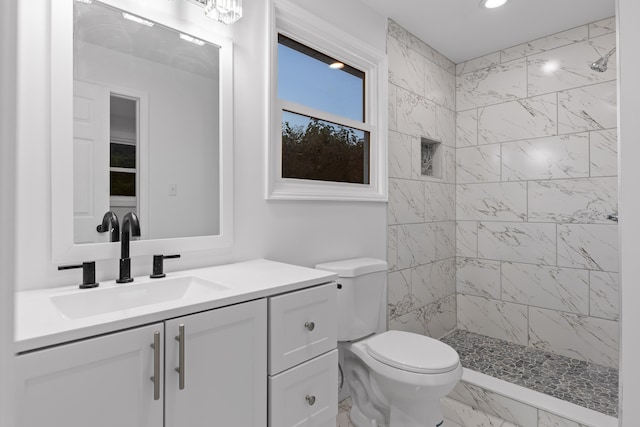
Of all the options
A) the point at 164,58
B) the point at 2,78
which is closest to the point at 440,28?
the point at 164,58

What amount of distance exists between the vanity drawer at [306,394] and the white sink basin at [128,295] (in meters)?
0.39

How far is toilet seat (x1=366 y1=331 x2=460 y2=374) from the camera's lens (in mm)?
1534

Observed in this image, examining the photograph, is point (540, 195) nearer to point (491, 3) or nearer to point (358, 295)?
point (491, 3)

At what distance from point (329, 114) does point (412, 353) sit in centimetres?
142

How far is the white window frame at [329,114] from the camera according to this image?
68.3 inches

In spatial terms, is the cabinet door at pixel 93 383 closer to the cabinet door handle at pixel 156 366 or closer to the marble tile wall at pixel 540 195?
the cabinet door handle at pixel 156 366

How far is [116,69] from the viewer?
126 cm

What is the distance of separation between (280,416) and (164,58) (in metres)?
1.43

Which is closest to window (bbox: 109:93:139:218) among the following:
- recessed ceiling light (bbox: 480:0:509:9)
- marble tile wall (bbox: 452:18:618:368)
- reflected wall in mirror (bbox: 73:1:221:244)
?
reflected wall in mirror (bbox: 73:1:221:244)

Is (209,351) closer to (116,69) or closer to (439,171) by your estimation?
(116,69)

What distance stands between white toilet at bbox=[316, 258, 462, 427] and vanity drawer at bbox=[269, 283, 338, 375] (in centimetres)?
47

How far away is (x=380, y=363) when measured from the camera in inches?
65.0

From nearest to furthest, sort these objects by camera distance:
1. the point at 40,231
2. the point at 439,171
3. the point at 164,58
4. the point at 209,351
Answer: the point at 209,351
the point at 40,231
the point at 164,58
the point at 439,171

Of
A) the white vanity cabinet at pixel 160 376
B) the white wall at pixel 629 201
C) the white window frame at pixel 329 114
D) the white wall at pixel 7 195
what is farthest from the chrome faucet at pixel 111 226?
the white wall at pixel 629 201
